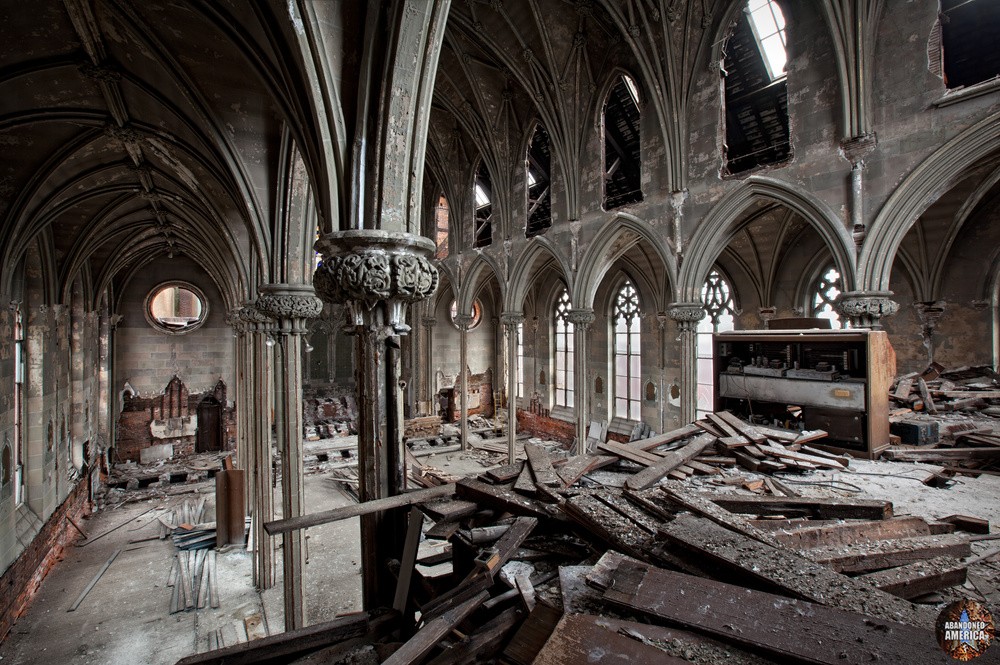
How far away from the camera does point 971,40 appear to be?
9914 millimetres

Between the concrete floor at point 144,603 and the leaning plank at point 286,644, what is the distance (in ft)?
16.5

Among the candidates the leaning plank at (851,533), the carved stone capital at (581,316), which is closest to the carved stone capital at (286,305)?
the leaning plank at (851,533)

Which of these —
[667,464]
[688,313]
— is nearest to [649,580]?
[667,464]

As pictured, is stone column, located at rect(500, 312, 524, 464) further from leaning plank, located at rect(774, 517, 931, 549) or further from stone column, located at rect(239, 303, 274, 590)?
leaning plank, located at rect(774, 517, 931, 549)

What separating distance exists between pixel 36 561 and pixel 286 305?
735 cm

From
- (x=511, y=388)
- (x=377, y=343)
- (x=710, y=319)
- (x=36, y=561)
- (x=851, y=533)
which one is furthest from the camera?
(x=710, y=319)

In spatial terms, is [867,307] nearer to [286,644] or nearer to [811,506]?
[811,506]

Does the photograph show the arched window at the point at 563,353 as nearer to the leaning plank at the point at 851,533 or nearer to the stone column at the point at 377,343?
the stone column at the point at 377,343

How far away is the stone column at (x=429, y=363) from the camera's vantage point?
19.5m

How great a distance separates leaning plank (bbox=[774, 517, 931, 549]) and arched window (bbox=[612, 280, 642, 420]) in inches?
513

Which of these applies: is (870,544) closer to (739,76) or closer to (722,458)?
(722,458)

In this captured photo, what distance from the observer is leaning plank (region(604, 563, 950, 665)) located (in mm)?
1767

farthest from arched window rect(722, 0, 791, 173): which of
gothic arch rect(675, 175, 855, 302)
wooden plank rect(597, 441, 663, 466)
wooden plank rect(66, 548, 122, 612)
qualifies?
wooden plank rect(66, 548, 122, 612)

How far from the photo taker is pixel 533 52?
11047 mm
